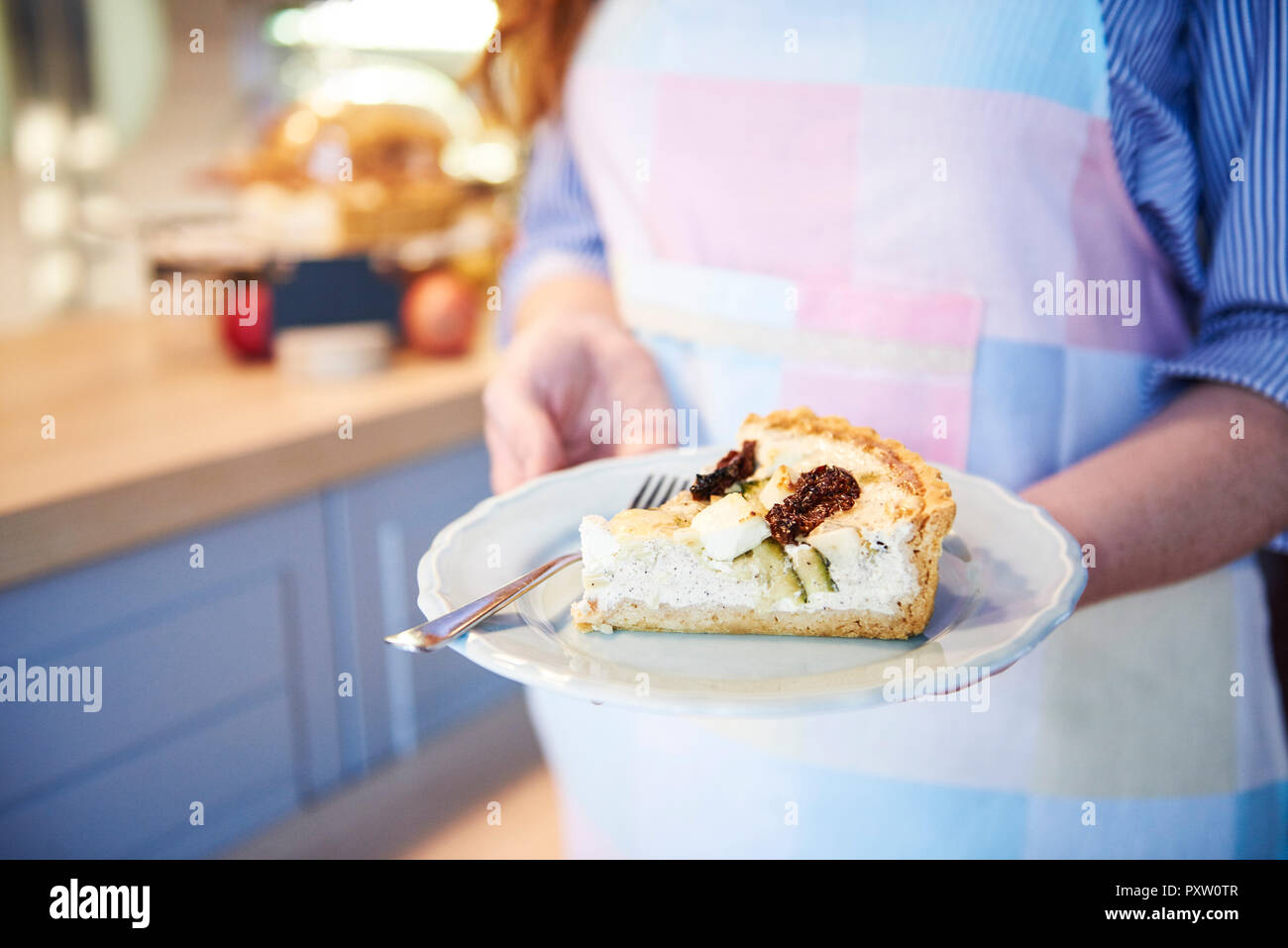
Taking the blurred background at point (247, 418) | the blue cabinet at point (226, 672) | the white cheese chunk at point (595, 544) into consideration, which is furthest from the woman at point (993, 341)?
the blue cabinet at point (226, 672)

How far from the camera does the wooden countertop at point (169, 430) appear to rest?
3.39ft

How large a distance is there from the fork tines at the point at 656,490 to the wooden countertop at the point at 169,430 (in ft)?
2.20

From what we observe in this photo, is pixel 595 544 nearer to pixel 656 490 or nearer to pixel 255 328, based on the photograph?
pixel 656 490

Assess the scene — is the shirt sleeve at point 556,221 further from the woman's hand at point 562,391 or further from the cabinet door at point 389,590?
the cabinet door at point 389,590

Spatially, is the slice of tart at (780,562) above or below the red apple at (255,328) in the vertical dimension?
below

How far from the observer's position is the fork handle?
472mm

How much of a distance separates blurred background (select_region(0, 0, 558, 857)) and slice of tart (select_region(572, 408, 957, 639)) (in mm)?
345

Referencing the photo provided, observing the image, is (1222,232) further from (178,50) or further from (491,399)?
(178,50)

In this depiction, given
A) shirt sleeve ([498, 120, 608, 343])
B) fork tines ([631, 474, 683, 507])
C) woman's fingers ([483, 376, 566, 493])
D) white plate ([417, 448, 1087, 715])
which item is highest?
shirt sleeve ([498, 120, 608, 343])

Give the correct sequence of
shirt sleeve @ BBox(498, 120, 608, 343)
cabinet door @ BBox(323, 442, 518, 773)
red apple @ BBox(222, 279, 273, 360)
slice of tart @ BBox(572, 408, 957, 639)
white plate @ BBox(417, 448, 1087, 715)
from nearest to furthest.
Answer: white plate @ BBox(417, 448, 1087, 715) < slice of tart @ BBox(572, 408, 957, 639) < shirt sleeve @ BBox(498, 120, 608, 343) < cabinet door @ BBox(323, 442, 518, 773) < red apple @ BBox(222, 279, 273, 360)

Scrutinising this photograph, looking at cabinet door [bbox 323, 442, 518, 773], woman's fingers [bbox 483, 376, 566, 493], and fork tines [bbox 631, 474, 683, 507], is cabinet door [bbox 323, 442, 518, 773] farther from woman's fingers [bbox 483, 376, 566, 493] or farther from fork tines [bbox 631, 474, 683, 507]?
fork tines [bbox 631, 474, 683, 507]

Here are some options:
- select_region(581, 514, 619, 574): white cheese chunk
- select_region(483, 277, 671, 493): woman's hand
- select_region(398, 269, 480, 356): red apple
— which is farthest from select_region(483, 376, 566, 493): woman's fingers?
select_region(398, 269, 480, 356): red apple
